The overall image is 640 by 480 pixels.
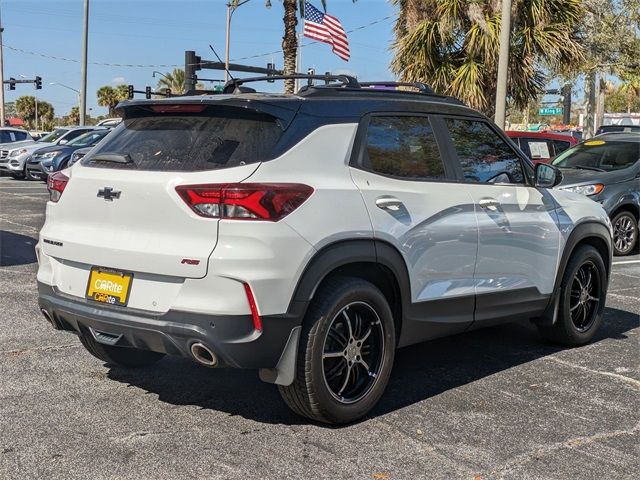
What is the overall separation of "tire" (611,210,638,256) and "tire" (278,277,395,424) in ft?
26.0

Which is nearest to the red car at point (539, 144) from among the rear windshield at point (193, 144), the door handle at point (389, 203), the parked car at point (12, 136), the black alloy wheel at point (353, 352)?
the door handle at point (389, 203)

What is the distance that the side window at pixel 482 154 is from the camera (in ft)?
16.7

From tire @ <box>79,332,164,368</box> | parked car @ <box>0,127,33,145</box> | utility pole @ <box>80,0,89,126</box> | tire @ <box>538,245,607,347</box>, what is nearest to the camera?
tire @ <box>79,332,164,368</box>

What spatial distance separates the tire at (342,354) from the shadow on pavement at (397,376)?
0.20m

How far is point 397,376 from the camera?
5.12 m

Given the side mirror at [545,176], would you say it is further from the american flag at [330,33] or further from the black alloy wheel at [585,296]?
the american flag at [330,33]

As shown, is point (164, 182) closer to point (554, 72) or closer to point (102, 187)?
point (102, 187)

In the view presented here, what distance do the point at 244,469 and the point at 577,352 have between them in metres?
3.28

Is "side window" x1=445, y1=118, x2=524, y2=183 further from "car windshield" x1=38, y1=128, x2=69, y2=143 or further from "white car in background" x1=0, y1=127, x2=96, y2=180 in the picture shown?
"car windshield" x1=38, y1=128, x2=69, y2=143

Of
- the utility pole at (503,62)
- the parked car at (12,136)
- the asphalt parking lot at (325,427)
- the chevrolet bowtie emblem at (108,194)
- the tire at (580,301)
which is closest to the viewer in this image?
the asphalt parking lot at (325,427)

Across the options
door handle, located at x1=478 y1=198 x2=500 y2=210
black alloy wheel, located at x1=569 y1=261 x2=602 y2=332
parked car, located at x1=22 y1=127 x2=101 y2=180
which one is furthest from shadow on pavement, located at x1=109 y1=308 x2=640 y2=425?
parked car, located at x1=22 y1=127 x2=101 y2=180

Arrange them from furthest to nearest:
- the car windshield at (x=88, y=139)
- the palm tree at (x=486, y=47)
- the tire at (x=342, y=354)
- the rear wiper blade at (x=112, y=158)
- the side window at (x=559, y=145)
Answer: the car windshield at (x=88, y=139) → the palm tree at (x=486, y=47) → the side window at (x=559, y=145) → the rear wiper blade at (x=112, y=158) → the tire at (x=342, y=354)

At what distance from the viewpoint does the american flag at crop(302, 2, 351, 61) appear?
2414 cm

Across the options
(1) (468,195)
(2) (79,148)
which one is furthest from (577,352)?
(2) (79,148)
